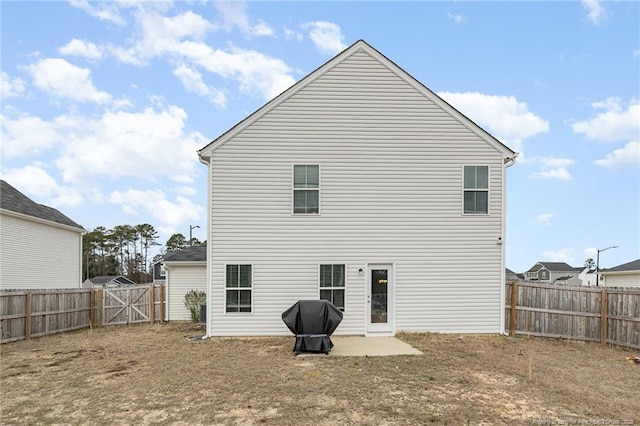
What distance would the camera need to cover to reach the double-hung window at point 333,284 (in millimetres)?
10844

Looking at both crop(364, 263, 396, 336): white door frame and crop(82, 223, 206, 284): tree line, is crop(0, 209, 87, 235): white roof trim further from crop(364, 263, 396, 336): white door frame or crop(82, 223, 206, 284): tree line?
crop(82, 223, 206, 284): tree line

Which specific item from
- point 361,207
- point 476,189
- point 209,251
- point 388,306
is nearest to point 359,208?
point 361,207

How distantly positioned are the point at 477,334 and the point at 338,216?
5.41 metres

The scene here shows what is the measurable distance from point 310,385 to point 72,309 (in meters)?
11.0

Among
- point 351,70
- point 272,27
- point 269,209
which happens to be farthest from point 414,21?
point 269,209

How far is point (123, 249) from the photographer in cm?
5225

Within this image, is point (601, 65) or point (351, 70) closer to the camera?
point (351, 70)

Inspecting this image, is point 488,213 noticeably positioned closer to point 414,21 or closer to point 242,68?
point 414,21

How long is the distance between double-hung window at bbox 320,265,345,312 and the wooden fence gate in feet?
25.5

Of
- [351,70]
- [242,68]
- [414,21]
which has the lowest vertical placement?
[351,70]

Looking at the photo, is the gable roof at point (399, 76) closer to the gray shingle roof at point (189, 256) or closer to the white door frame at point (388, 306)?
the white door frame at point (388, 306)

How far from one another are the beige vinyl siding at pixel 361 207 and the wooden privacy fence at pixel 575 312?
2.86 ft

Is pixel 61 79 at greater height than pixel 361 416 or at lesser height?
greater

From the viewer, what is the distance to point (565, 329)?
11133 mm
